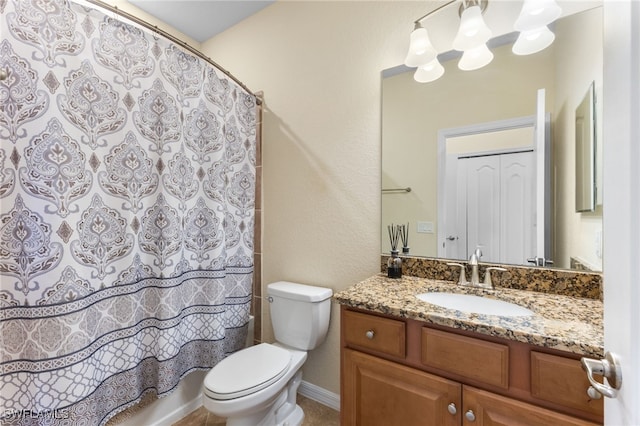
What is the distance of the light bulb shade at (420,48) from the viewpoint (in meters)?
1.39

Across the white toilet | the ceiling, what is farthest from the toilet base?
the ceiling

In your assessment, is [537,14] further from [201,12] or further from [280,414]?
[280,414]

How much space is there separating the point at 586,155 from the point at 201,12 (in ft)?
8.18

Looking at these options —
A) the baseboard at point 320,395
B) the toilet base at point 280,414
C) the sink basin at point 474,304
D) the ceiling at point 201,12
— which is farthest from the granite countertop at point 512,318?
the ceiling at point 201,12

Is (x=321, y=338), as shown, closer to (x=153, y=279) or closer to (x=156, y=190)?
(x=153, y=279)

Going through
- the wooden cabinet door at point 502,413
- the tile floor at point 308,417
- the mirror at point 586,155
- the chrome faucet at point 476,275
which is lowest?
the tile floor at point 308,417

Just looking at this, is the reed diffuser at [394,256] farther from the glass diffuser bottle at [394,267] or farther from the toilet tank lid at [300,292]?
the toilet tank lid at [300,292]

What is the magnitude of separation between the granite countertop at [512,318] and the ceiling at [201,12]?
2.09 meters

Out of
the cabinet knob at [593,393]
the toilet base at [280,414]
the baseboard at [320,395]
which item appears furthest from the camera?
the baseboard at [320,395]

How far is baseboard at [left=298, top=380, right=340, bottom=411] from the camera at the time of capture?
174 cm

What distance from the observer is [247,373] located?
1.35m

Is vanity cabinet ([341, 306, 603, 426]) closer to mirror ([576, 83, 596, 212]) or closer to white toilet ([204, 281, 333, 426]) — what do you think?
white toilet ([204, 281, 333, 426])

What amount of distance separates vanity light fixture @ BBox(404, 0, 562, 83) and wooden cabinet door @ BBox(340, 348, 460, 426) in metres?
1.37

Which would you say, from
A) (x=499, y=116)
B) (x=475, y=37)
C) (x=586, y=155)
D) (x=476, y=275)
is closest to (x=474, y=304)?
(x=476, y=275)
